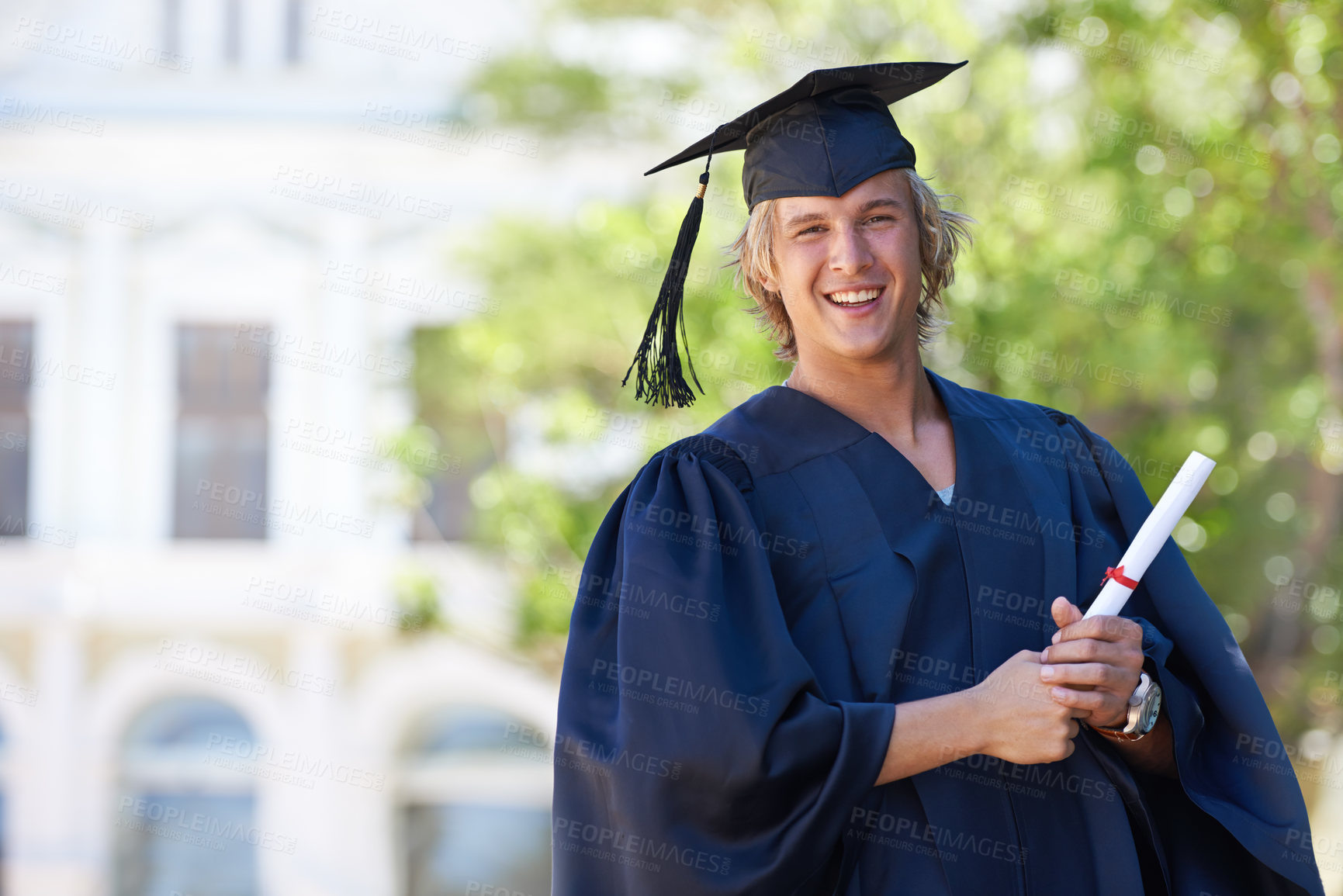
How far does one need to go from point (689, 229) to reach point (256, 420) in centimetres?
1300

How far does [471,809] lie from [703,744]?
1318 cm

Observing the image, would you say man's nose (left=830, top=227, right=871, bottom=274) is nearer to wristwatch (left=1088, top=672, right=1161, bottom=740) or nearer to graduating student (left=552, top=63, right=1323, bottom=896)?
graduating student (left=552, top=63, right=1323, bottom=896)

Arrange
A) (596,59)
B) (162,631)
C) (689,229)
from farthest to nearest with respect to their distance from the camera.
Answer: (162,631)
(596,59)
(689,229)

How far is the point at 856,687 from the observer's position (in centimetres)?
146

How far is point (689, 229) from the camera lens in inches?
71.7

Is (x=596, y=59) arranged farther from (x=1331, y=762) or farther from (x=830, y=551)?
(x=830, y=551)

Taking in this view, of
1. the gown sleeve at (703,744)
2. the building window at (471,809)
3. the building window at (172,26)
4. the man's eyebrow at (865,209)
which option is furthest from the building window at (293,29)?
the gown sleeve at (703,744)

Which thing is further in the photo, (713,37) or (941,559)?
(713,37)

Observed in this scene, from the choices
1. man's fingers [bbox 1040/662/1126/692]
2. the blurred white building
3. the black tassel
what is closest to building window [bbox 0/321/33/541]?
the blurred white building

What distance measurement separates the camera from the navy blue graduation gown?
1358 millimetres

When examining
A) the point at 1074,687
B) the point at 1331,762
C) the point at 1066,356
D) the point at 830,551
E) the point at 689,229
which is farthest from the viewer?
the point at 1331,762

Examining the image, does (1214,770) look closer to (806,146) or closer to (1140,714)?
(1140,714)

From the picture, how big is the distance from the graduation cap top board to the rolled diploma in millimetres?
543

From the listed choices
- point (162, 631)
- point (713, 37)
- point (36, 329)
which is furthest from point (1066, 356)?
point (36, 329)
